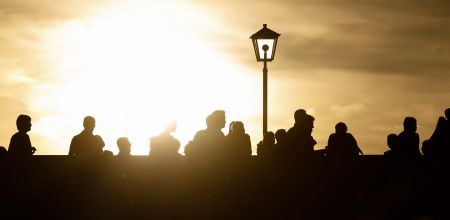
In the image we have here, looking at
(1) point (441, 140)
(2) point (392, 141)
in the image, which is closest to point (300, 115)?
(2) point (392, 141)

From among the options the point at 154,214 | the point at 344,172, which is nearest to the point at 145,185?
the point at 154,214

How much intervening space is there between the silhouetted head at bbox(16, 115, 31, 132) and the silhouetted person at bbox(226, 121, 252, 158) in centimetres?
389

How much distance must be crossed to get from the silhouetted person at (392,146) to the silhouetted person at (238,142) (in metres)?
2.83

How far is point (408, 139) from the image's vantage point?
1716 cm

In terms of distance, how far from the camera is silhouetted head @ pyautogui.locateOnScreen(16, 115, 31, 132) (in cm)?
1712

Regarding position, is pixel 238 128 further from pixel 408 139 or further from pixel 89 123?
pixel 408 139

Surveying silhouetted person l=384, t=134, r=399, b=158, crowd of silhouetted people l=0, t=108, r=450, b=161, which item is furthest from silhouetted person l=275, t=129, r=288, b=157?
silhouetted person l=384, t=134, r=399, b=158

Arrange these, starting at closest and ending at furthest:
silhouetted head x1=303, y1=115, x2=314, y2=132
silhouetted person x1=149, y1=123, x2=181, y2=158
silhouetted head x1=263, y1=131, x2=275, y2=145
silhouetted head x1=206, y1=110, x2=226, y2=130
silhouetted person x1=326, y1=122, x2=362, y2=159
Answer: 1. silhouetted head x1=206, y1=110, x2=226, y2=130
2. silhouetted person x1=149, y1=123, x2=181, y2=158
3. silhouetted head x1=303, y1=115, x2=314, y2=132
4. silhouetted head x1=263, y1=131, x2=275, y2=145
5. silhouetted person x1=326, y1=122, x2=362, y2=159

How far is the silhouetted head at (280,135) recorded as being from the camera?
16.9m

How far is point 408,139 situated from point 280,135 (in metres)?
2.51

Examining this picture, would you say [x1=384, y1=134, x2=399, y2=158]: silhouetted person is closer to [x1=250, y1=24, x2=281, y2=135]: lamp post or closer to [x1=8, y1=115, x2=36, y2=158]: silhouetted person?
[x1=250, y1=24, x2=281, y2=135]: lamp post

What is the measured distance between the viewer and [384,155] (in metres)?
17.8

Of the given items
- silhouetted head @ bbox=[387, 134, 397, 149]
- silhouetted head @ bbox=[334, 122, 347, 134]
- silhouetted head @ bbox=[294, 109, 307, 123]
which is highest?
silhouetted head @ bbox=[294, 109, 307, 123]

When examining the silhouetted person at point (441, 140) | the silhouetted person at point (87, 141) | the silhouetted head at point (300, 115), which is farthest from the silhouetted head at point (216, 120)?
the silhouetted person at point (441, 140)
